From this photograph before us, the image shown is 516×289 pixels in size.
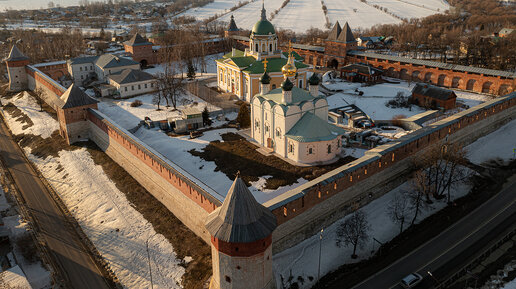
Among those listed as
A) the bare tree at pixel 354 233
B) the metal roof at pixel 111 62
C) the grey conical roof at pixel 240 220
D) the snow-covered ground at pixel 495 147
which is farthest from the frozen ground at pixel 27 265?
the metal roof at pixel 111 62

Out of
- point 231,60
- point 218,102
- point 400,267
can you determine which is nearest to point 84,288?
point 400,267

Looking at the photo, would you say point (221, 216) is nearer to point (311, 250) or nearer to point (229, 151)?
point (311, 250)

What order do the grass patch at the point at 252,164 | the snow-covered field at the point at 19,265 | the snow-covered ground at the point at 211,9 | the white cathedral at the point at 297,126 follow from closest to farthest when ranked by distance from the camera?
the snow-covered field at the point at 19,265, the grass patch at the point at 252,164, the white cathedral at the point at 297,126, the snow-covered ground at the point at 211,9

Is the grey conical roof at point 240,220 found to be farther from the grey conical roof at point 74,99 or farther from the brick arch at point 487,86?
the brick arch at point 487,86

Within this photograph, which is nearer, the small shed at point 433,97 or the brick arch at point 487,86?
the small shed at point 433,97

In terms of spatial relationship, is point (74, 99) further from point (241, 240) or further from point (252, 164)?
point (241, 240)

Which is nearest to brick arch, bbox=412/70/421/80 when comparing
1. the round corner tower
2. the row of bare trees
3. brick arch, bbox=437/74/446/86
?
brick arch, bbox=437/74/446/86

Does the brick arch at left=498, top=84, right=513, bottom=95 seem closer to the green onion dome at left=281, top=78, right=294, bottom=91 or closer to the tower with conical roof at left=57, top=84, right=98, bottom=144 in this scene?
the green onion dome at left=281, top=78, right=294, bottom=91
